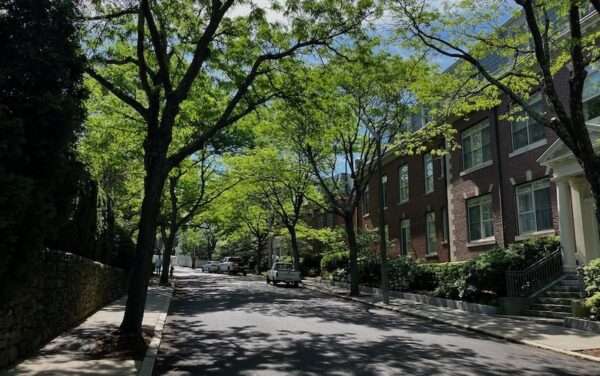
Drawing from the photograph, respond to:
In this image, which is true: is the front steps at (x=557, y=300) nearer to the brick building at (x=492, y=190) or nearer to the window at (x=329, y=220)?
the brick building at (x=492, y=190)

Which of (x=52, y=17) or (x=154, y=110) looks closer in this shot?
(x=52, y=17)

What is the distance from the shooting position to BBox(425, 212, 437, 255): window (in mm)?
27750

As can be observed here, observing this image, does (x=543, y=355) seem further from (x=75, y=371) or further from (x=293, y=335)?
(x=75, y=371)

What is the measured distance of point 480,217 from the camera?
2322 cm

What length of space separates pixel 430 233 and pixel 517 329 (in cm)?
1569

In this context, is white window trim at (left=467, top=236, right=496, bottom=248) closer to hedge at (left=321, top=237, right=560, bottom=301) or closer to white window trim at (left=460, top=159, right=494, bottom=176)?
hedge at (left=321, top=237, right=560, bottom=301)

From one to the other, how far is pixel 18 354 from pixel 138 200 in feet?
89.2

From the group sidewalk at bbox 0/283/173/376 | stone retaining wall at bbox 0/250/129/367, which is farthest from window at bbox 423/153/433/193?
sidewalk at bbox 0/283/173/376

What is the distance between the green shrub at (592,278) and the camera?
1276 centimetres

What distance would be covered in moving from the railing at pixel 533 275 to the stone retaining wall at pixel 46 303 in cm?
1191

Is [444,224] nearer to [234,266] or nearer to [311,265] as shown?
Result: [311,265]

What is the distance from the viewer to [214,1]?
11.2 metres

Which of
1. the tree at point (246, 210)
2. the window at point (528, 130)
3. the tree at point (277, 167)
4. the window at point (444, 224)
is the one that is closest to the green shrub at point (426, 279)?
the window at point (444, 224)

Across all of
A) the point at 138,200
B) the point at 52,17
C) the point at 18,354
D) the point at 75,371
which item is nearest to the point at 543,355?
the point at 75,371
